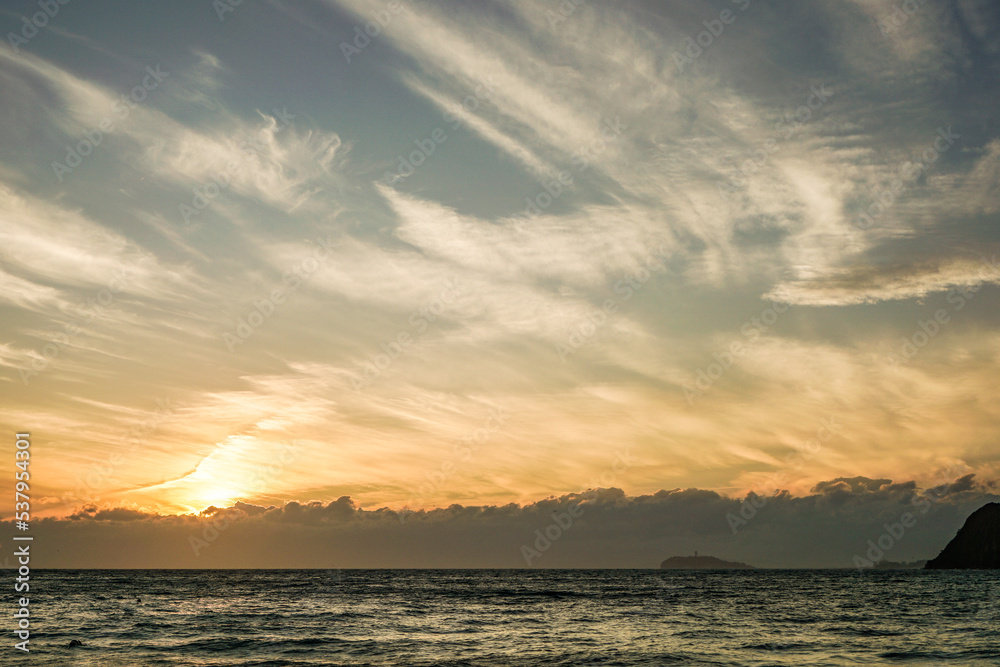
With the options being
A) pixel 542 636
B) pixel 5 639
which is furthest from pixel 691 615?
pixel 5 639

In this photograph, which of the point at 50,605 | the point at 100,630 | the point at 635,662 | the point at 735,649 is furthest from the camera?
the point at 50,605

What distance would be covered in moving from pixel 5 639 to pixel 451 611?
1500 inches

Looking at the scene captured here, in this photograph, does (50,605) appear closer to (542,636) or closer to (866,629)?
(542,636)

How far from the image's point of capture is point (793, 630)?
44.8 m

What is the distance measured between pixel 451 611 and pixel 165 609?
30992 mm

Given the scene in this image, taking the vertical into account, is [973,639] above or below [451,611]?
above

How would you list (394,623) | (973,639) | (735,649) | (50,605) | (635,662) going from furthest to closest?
(50,605) < (394,623) < (973,639) < (735,649) < (635,662)

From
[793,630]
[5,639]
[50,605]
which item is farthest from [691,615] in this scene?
[50,605]

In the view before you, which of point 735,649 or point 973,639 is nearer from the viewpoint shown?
point 735,649

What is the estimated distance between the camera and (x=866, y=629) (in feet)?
147

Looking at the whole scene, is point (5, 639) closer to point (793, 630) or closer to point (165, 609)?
point (165, 609)

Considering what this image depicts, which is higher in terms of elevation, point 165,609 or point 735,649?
point 735,649

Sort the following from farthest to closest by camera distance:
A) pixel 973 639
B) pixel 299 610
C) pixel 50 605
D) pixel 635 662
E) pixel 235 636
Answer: pixel 50 605 → pixel 299 610 → pixel 235 636 → pixel 973 639 → pixel 635 662

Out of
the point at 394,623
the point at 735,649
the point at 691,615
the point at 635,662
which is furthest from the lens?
the point at 691,615
